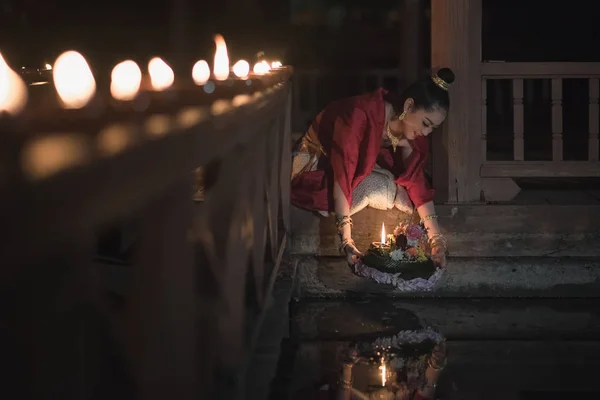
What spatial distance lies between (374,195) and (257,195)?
2551 millimetres

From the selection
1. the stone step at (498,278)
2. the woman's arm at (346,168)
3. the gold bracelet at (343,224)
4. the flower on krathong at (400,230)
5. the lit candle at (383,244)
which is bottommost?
the stone step at (498,278)

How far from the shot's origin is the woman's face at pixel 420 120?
539 cm

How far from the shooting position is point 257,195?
3430 mm

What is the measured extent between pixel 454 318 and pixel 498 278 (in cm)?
65

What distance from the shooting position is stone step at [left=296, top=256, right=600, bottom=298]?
5941mm

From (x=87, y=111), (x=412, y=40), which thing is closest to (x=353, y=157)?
(x=87, y=111)

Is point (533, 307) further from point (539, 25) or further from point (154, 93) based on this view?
point (539, 25)

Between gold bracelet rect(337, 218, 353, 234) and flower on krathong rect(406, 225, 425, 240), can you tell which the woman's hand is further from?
gold bracelet rect(337, 218, 353, 234)

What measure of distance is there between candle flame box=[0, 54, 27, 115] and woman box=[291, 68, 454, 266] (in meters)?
4.21

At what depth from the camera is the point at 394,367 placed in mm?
4512

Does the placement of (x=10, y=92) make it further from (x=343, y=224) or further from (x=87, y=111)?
(x=343, y=224)

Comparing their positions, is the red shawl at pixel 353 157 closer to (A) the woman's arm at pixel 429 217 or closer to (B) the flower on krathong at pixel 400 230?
(A) the woman's arm at pixel 429 217

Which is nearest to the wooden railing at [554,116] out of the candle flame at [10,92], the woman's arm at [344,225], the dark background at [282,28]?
the woman's arm at [344,225]

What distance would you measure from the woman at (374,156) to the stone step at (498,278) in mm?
363
